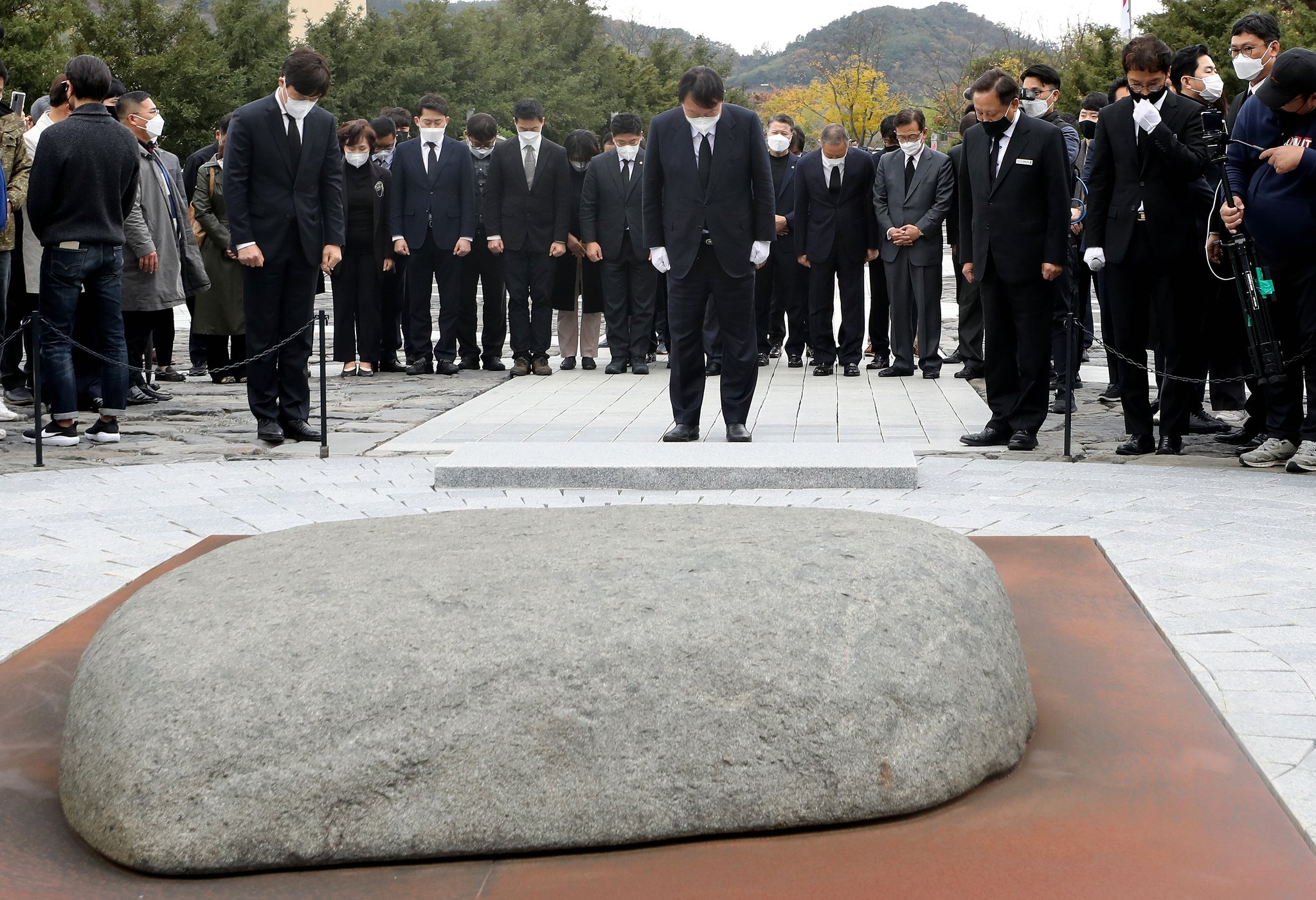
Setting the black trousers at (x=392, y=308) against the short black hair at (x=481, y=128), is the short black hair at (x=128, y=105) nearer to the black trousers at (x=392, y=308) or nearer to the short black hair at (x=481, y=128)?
the black trousers at (x=392, y=308)

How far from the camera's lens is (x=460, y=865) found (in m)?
2.90

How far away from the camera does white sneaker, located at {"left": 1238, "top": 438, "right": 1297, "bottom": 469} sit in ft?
24.6

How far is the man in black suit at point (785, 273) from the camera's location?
12992 millimetres

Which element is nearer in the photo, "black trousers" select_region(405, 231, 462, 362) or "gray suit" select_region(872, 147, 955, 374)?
"gray suit" select_region(872, 147, 955, 374)

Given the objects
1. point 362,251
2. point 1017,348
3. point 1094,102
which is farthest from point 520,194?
point 1017,348

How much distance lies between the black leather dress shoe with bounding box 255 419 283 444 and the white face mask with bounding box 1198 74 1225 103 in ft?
19.4

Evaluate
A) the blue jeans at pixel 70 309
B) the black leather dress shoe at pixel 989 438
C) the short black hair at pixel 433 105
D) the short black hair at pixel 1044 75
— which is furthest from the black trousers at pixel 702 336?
the short black hair at pixel 433 105

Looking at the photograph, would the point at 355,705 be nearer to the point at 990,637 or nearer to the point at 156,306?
the point at 990,637

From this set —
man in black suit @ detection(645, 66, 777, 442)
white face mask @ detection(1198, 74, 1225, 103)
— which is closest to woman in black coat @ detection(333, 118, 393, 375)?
man in black suit @ detection(645, 66, 777, 442)

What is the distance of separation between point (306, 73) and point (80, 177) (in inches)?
58.8

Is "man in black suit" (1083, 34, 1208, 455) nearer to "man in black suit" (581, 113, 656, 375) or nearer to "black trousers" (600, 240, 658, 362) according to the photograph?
"man in black suit" (581, 113, 656, 375)

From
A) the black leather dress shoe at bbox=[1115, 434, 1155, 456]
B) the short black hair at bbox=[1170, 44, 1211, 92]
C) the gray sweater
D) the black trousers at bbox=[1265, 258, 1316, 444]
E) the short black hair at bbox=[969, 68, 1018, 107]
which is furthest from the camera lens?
the short black hair at bbox=[1170, 44, 1211, 92]

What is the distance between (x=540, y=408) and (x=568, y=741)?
24.0 ft

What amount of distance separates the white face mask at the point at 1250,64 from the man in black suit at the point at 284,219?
5.13 m
